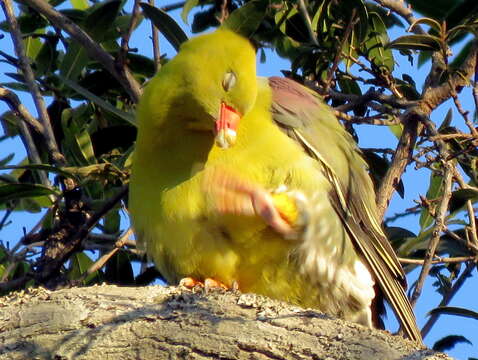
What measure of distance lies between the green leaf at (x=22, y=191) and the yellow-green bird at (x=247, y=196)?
459mm

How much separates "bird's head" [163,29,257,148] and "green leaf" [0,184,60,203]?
0.75 meters

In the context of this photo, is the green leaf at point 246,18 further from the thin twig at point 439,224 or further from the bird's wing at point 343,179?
the thin twig at point 439,224

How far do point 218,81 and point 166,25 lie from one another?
549mm

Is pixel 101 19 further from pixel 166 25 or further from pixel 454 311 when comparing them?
pixel 454 311

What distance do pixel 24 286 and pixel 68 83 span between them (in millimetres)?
908

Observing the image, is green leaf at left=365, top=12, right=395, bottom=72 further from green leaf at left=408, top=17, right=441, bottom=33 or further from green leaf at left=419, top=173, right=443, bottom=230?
green leaf at left=419, top=173, right=443, bottom=230

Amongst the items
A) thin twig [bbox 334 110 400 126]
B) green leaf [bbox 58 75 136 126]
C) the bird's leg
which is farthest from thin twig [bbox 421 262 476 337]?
green leaf [bbox 58 75 136 126]

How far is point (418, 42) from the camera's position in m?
4.00

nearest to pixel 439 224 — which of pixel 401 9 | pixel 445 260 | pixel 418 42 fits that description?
pixel 445 260

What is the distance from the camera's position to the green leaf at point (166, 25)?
4316 millimetres

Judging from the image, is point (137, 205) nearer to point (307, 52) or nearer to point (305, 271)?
point (305, 271)

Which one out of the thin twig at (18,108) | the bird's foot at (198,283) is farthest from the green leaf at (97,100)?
the bird's foot at (198,283)

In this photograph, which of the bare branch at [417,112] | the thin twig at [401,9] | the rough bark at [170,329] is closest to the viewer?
the rough bark at [170,329]

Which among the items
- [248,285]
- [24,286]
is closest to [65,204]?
[24,286]
